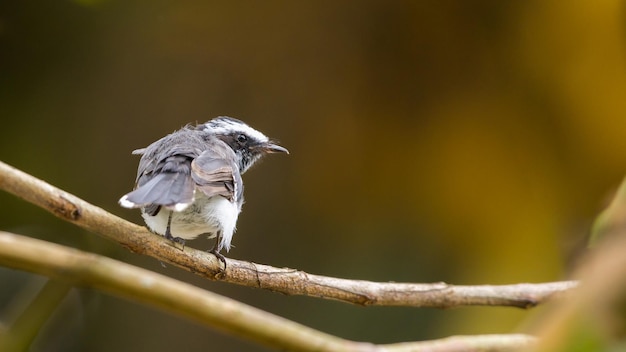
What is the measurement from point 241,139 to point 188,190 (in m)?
0.94

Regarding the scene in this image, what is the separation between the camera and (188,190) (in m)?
1.98

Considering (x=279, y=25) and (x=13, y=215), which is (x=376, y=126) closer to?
(x=279, y=25)

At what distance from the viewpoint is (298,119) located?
173 inches

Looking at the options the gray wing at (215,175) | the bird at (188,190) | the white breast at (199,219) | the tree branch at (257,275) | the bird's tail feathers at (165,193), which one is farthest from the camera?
the white breast at (199,219)

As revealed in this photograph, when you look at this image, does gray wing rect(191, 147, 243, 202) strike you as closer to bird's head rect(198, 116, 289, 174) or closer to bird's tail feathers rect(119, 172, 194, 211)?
→ bird's tail feathers rect(119, 172, 194, 211)

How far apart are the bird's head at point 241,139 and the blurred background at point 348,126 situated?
121cm

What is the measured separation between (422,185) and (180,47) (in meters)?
1.77

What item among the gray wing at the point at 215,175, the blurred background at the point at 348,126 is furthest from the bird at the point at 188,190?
the blurred background at the point at 348,126

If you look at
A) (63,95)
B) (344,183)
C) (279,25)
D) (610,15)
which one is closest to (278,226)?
(344,183)

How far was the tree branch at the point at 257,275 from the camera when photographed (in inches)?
54.8

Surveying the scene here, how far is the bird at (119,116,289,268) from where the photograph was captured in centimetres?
194

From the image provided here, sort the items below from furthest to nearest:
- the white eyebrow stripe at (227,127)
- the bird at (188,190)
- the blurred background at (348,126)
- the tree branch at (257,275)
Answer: the blurred background at (348,126)
the white eyebrow stripe at (227,127)
the bird at (188,190)
the tree branch at (257,275)

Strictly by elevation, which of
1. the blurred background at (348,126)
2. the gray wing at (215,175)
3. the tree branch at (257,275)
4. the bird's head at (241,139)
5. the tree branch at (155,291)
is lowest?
the tree branch at (155,291)

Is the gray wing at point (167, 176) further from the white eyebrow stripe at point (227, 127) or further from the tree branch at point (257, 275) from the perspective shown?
the white eyebrow stripe at point (227, 127)
